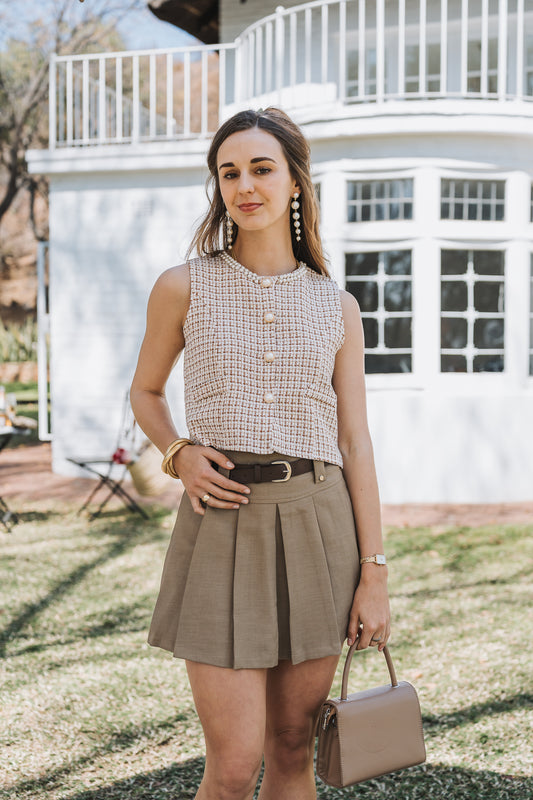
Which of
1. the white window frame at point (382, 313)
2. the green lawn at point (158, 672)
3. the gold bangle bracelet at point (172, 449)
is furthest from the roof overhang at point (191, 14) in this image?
the gold bangle bracelet at point (172, 449)

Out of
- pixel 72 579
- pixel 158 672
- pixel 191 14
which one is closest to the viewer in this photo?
pixel 158 672

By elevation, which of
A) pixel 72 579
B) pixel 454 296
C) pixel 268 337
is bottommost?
pixel 72 579

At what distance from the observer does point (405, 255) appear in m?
8.95

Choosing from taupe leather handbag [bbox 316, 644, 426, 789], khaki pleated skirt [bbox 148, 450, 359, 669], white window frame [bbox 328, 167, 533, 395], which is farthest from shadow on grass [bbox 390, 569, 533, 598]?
khaki pleated skirt [bbox 148, 450, 359, 669]

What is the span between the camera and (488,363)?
909cm

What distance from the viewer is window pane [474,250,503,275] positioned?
8.92m

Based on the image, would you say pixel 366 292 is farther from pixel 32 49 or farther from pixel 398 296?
pixel 32 49

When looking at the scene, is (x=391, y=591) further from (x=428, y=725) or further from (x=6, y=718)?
(x=6, y=718)

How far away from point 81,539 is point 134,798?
434 cm

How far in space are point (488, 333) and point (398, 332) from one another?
2.99ft

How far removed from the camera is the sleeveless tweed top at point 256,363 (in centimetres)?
196

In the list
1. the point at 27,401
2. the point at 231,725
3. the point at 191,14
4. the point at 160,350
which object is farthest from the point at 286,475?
the point at 27,401

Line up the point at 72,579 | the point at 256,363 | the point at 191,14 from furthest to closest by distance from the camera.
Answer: the point at 191,14 → the point at 72,579 → the point at 256,363

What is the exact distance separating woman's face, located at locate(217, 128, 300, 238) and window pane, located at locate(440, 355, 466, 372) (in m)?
7.17
